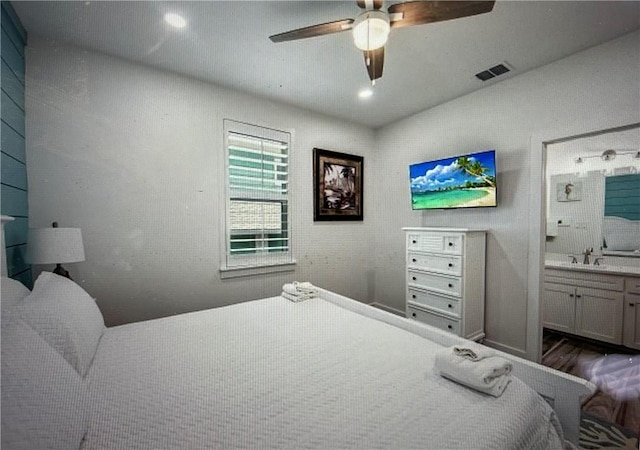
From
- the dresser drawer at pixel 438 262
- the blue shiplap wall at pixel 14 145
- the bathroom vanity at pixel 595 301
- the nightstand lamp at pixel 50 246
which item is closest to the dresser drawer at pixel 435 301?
the dresser drawer at pixel 438 262

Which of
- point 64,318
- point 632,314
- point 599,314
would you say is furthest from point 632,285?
point 64,318

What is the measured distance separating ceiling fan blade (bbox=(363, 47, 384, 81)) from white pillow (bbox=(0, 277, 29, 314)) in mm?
2131

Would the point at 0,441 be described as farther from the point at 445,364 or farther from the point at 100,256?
the point at 100,256

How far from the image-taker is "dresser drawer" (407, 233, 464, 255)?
257cm

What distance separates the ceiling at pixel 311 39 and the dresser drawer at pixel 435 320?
91.4 inches

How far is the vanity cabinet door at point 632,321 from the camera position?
2.52 metres

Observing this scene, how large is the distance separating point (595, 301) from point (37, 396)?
13.7 ft

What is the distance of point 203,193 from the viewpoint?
2570 millimetres

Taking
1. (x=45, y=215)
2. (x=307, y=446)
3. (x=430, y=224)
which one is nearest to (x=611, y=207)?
(x=430, y=224)

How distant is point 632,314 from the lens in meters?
2.55

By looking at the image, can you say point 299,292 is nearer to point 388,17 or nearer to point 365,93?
point 388,17

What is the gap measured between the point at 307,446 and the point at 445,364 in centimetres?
66

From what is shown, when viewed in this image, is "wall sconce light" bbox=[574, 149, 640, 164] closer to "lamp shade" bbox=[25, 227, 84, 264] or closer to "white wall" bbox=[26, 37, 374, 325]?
"white wall" bbox=[26, 37, 374, 325]

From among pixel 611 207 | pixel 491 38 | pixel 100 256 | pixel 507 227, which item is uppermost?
pixel 491 38
